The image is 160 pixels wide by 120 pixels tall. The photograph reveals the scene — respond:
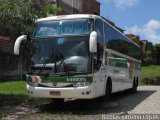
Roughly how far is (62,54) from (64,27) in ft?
3.94

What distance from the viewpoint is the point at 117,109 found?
16.8m

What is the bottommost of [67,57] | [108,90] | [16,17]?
[108,90]

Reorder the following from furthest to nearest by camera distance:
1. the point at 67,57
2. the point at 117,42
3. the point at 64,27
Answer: the point at 117,42, the point at 64,27, the point at 67,57

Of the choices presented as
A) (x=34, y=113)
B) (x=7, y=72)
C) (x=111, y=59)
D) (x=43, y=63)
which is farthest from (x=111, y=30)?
(x=7, y=72)

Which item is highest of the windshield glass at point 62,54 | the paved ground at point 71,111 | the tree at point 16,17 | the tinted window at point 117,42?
the tree at point 16,17

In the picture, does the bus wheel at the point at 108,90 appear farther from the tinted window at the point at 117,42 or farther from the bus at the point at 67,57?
the tinted window at the point at 117,42

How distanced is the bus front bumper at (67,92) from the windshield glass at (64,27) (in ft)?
6.85

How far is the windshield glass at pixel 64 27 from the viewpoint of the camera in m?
16.3

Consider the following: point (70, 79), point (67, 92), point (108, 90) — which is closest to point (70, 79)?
point (70, 79)

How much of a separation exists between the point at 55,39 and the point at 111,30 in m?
4.24

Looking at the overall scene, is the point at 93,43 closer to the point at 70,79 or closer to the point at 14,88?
the point at 70,79

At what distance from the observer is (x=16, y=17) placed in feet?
61.5

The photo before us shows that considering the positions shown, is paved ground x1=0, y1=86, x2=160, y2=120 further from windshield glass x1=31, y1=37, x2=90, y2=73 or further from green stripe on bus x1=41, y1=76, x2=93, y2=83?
windshield glass x1=31, y1=37, x2=90, y2=73

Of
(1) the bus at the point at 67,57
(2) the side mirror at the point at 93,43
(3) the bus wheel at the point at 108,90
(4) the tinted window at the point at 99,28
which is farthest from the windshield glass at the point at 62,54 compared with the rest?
(3) the bus wheel at the point at 108,90
